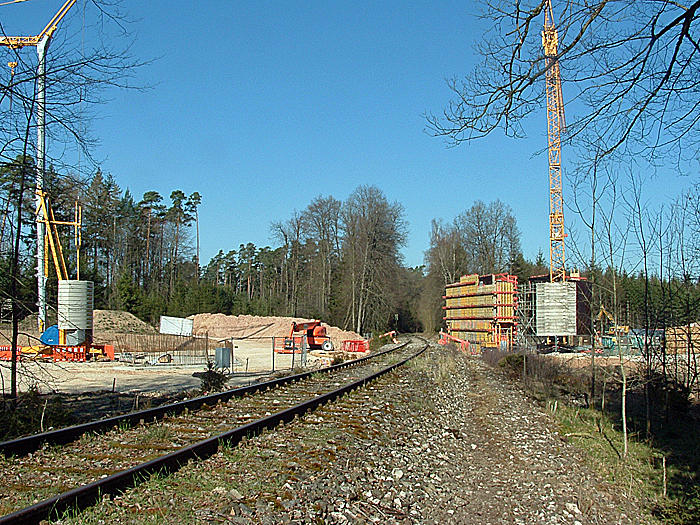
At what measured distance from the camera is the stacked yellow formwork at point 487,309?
108 ft

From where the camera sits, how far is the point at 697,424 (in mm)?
10672

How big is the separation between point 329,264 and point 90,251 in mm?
25621

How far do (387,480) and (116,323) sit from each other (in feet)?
128

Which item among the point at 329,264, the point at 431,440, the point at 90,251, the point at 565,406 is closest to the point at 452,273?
the point at 329,264

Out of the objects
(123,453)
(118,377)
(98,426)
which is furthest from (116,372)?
(123,453)

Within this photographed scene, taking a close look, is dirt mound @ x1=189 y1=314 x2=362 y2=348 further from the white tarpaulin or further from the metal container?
the metal container

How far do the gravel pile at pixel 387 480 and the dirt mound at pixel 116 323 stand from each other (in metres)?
34.1

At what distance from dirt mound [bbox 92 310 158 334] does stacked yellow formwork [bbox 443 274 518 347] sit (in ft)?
77.9

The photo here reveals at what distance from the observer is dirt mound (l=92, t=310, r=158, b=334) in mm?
39803

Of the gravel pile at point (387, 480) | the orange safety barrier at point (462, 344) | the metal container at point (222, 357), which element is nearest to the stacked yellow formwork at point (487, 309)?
the orange safety barrier at point (462, 344)

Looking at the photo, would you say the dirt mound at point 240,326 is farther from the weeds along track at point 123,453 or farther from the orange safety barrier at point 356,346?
the weeds along track at point 123,453

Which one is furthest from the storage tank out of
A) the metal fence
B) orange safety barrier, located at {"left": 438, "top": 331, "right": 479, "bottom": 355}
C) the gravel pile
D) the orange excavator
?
orange safety barrier, located at {"left": 438, "top": 331, "right": 479, "bottom": 355}

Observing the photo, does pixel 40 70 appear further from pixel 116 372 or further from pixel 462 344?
pixel 462 344

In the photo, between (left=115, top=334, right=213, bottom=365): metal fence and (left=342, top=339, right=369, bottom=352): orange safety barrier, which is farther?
(left=342, top=339, right=369, bottom=352): orange safety barrier
